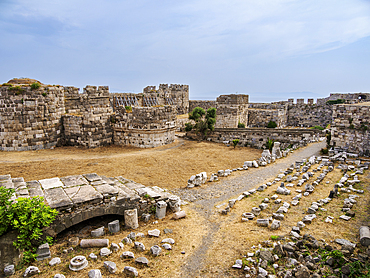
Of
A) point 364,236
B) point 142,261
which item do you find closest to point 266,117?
point 364,236

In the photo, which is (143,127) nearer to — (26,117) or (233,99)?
(26,117)

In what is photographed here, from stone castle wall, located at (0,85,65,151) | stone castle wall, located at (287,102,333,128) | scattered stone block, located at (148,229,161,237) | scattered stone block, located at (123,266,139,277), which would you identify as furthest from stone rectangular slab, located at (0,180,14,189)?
stone castle wall, located at (287,102,333,128)

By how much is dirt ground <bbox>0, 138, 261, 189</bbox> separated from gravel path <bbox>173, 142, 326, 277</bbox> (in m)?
1.29

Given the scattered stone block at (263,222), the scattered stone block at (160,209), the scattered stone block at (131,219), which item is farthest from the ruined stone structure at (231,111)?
the scattered stone block at (131,219)

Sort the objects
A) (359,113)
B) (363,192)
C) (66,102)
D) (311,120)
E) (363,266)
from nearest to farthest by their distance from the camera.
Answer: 1. (363,266)
2. (363,192)
3. (359,113)
4. (66,102)
5. (311,120)

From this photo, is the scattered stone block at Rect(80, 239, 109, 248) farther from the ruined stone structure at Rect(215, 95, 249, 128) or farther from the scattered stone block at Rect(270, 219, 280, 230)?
the ruined stone structure at Rect(215, 95, 249, 128)

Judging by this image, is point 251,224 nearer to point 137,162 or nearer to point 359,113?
point 137,162

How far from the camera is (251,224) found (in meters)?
6.72

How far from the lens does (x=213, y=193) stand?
9.29 meters

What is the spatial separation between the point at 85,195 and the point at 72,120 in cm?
1195

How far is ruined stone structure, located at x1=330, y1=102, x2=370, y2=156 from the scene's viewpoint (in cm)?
1291

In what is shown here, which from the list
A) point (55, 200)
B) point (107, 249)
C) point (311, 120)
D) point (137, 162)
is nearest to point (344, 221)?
point (107, 249)

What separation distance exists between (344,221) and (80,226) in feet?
23.5

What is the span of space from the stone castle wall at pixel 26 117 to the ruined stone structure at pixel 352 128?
59.6 feet
